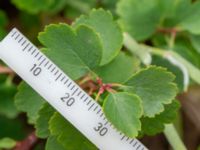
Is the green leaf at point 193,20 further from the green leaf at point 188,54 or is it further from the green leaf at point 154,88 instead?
the green leaf at point 154,88

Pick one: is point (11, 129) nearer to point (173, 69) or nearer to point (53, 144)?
point (53, 144)

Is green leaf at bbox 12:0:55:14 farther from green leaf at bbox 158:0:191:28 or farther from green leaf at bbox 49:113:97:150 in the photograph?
green leaf at bbox 49:113:97:150

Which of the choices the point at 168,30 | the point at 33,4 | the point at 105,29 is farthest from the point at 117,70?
the point at 33,4

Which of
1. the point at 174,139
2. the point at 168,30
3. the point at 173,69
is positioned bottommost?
the point at 174,139

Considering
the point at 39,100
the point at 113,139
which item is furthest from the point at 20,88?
the point at 113,139

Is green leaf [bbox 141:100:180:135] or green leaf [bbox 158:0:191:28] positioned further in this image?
green leaf [bbox 158:0:191:28]

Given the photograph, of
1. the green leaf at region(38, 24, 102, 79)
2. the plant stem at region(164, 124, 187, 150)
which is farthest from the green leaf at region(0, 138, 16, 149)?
the plant stem at region(164, 124, 187, 150)

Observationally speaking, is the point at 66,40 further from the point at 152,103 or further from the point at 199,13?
the point at 199,13

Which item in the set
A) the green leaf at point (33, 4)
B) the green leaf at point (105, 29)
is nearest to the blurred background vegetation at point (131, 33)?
the green leaf at point (33, 4)
